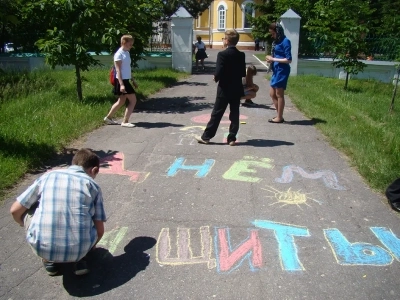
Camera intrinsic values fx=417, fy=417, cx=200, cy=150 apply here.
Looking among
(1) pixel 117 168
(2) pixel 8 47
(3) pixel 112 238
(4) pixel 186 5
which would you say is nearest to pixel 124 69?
(1) pixel 117 168

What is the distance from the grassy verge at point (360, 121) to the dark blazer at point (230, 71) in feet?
6.24

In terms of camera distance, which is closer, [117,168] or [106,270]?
[106,270]

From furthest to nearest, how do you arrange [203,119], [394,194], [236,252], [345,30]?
[345,30] → [203,119] → [394,194] → [236,252]

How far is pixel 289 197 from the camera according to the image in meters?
4.68

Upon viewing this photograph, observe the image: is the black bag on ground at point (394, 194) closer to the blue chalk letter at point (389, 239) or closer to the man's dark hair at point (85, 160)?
the blue chalk letter at point (389, 239)

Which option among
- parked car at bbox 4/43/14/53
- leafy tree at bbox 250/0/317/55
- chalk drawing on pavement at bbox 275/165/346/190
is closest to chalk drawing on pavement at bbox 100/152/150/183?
chalk drawing on pavement at bbox 275/165/346/190

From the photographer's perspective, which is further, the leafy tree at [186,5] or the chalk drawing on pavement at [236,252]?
the leafy tree at [186,5]

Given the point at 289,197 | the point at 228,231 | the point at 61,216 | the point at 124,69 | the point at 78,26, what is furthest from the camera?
the point at 78,26

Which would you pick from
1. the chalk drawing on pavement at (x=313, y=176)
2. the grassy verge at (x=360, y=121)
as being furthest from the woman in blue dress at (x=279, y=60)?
the chalk drawing on pavement at (x=313, y=176)

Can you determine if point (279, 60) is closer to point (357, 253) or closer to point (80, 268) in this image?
point (357, 253)

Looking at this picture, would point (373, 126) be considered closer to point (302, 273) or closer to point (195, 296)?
point (302, 273)

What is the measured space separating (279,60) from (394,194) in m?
3.80

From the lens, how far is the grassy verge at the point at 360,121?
5507mm

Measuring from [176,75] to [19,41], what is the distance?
22.1 feet
